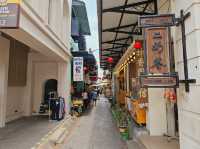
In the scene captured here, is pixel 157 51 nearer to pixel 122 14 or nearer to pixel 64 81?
pixel 122 14


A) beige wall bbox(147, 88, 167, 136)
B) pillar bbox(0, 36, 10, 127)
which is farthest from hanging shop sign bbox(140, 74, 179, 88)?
pillar bbox(0, 36, 10, 127)

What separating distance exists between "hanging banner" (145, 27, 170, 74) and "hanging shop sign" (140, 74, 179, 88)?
12 centimetres

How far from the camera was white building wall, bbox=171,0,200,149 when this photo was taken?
2484mm

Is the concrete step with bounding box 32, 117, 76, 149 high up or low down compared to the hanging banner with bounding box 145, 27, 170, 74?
down

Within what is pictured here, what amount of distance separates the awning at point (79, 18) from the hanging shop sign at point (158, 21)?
397 inches

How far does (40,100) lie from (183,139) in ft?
27.5

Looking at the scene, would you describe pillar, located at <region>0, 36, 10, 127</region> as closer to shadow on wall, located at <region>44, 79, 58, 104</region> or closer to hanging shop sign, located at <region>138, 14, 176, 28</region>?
shadow on wall, located at <region>44, 79, 58, 104</region>

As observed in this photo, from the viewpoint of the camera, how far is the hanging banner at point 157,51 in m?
3.14

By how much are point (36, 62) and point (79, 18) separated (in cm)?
576

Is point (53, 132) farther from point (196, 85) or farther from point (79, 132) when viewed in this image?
point (196, 85)

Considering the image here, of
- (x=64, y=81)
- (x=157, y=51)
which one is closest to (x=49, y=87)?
(x=64, y=81)

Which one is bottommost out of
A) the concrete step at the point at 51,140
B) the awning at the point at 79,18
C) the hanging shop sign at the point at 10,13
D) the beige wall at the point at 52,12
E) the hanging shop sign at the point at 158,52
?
the concrete step at the point at 51,140

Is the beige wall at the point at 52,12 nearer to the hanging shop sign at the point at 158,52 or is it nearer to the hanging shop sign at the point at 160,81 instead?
the hanging shop sign at the point at 158,52

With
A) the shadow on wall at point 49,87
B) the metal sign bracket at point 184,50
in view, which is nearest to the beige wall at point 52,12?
the shadow on wall at point 49,87
